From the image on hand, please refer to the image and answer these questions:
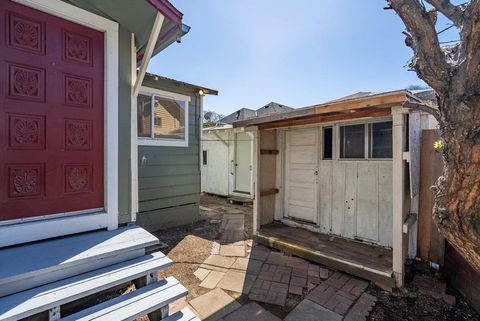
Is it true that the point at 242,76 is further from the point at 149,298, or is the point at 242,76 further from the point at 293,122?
the point at 149,298

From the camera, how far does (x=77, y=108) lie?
85.5 inches

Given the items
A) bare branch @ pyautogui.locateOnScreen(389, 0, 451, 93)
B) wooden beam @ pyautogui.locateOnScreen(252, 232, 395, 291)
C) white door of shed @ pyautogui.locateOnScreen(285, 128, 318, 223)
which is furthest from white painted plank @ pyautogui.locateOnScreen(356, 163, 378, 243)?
bare branch @ pyautogui.locateOnScreen(389, 0, 451, 93)

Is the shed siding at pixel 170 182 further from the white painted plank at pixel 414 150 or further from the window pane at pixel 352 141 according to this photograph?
the white painted plank at pixel 414 150

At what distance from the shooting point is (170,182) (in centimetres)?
486

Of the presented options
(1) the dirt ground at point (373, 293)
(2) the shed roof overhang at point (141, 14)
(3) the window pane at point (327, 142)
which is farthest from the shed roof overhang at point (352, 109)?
(1) the dirt ground at point (373, 293)

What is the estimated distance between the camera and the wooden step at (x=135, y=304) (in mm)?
1483

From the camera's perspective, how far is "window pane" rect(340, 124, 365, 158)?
12.5 feet

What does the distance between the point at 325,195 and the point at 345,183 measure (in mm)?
418

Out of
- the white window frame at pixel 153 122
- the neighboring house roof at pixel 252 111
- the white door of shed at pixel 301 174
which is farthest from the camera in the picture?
the neighboring house roof at pixel 252 111

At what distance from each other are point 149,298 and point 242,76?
803 centimetres

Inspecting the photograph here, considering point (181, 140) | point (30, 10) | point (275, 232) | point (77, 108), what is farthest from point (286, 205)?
→ point (30, 10)

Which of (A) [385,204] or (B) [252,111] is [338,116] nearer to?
(A) [385,204]

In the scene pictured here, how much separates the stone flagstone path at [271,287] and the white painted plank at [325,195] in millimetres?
980

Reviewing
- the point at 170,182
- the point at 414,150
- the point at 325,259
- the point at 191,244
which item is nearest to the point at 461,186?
the point at 414,150
